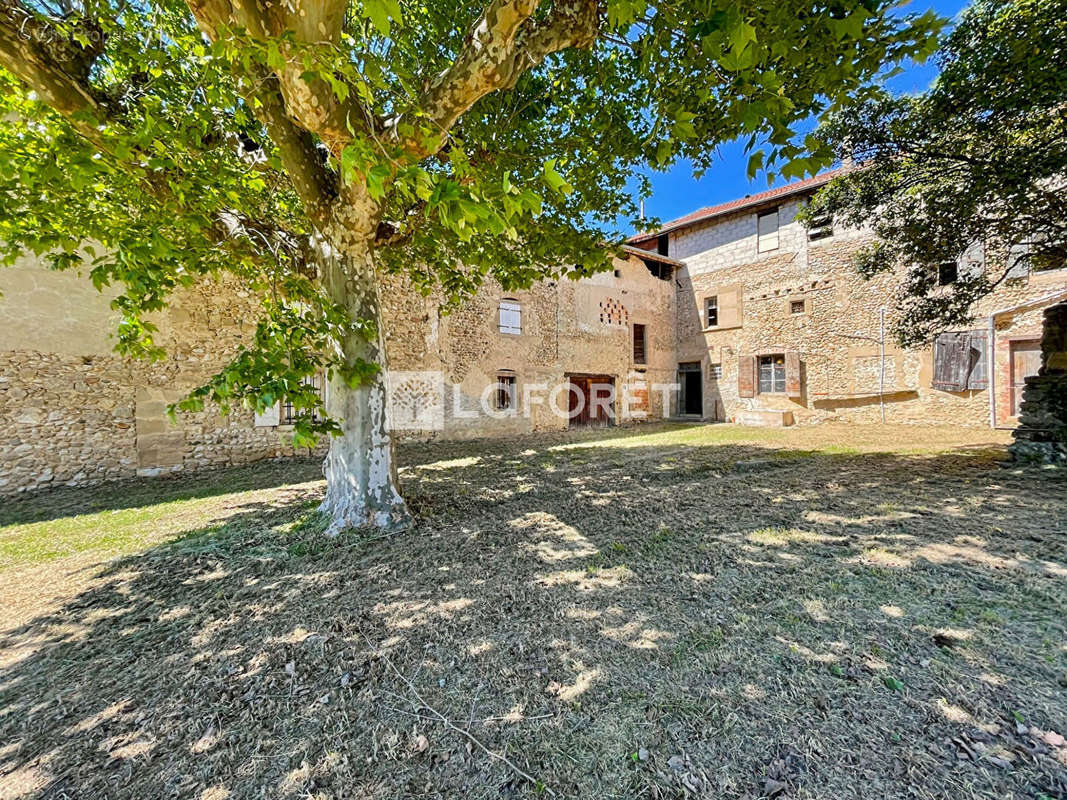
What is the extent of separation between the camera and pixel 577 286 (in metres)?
12.7

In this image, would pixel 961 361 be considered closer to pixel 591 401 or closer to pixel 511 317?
pixel 591 401

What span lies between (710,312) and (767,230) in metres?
3.05

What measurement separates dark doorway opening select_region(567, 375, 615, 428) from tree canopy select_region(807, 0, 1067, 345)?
24.6ft

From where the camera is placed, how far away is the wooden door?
9.21 meters

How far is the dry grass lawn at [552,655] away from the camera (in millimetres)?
1364

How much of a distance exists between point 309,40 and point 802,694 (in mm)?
3993

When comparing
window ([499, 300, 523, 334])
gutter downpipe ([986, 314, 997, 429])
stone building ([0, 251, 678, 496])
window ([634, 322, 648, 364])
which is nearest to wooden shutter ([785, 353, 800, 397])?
gutter downpipe ([986, 314, 997, 429])

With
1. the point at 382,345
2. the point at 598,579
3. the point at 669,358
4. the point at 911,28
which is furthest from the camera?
the point at 669,358

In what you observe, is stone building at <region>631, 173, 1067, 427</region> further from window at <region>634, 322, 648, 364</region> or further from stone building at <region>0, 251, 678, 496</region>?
stone building at <region>0, 251, 678, 496</region>

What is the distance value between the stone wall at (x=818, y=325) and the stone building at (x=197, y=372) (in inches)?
182

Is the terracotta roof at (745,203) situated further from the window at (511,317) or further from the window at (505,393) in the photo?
the window at (505,393)

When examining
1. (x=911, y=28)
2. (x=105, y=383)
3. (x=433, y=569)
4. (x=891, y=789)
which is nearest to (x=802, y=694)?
(x=891, y=789)

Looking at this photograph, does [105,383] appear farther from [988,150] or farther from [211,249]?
[988,150]

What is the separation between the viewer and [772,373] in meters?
13.1
